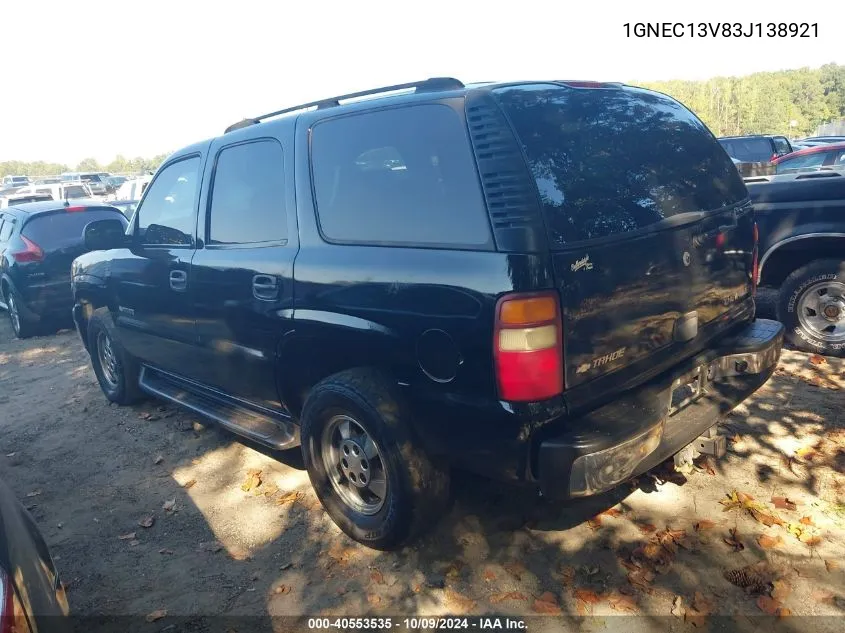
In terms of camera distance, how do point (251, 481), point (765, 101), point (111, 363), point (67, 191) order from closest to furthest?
point (251, 481), point (111, 363), point (67, 191), point (765, 101)

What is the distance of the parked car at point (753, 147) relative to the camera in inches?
680

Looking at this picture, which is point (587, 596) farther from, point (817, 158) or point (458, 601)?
point (817, 158)

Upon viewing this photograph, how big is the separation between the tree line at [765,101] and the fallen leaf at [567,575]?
63.4 meters


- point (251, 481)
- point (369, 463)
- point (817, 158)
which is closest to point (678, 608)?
point (369, 463)

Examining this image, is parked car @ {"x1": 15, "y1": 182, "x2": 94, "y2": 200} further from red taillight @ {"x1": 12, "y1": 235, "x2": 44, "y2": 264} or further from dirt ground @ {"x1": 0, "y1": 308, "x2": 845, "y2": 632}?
dirt ground @ {"x1": 0, "y1": 308, "x2": 845, "y2": 632}

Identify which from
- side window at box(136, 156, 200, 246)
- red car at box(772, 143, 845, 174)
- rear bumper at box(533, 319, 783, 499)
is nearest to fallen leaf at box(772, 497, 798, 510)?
rear bumper at box(533, 319, 783, 499)

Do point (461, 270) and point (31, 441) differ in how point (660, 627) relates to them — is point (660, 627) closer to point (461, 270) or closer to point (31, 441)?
point (461, 270)

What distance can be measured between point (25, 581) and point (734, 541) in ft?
9.60

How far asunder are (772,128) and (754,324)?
7287cm

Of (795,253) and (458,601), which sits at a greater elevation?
(795,253)

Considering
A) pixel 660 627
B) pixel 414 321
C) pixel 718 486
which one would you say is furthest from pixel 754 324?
pixel 414 321

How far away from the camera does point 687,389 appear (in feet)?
9.98

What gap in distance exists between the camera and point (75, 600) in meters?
3.12

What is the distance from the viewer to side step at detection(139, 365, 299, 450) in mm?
3641
